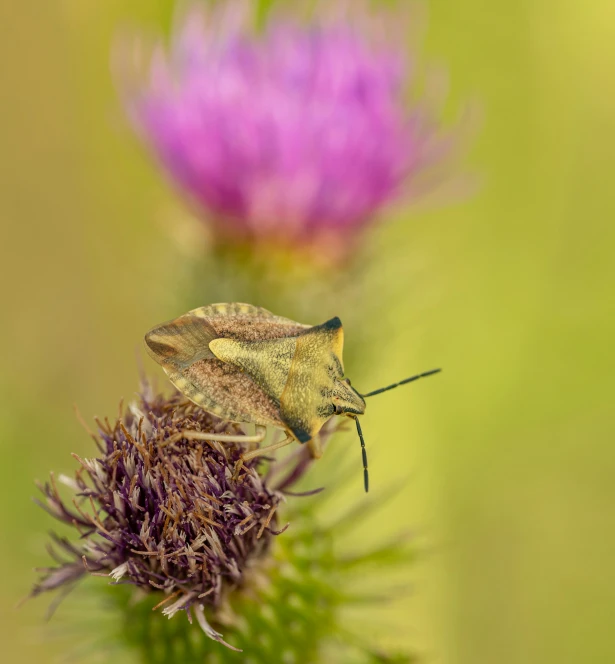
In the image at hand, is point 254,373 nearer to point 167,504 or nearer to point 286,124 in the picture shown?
point 167,504

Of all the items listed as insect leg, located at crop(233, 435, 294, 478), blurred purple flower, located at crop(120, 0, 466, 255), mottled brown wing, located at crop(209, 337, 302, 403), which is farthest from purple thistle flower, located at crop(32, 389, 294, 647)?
blurred purple flower, located at crop(120, 0, 466, 255)

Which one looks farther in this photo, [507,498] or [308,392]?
[507,498]

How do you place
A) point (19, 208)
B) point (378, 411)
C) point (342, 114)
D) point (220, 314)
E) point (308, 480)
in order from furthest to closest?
point (19, 208)
point (378, 411)
point (342, 114)
point (308, 480)
point (220, 314)

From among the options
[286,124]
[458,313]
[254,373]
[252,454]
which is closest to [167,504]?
[252,454]

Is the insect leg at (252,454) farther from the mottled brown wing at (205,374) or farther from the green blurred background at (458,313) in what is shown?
the green blurred background at (458,313)

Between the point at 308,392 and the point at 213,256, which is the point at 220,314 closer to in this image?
the point at 308,392

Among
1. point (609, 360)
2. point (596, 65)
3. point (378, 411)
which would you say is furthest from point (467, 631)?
point (596, 65)

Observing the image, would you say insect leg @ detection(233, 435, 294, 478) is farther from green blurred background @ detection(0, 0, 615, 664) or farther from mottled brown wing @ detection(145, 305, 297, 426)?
green blurred background @ detection(0, 0, 615, 664)
